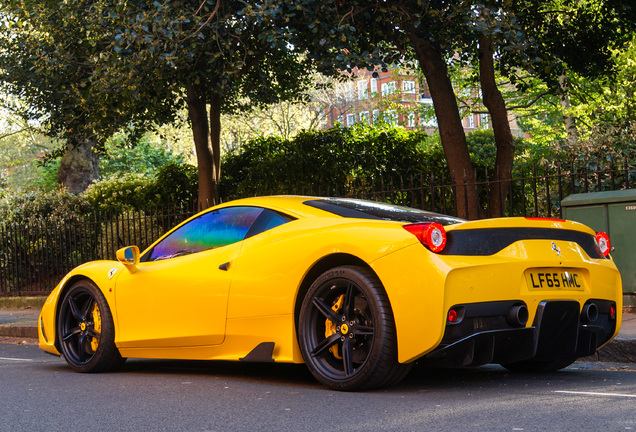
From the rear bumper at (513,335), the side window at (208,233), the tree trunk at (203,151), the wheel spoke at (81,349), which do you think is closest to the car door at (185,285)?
the side window at (208,233)

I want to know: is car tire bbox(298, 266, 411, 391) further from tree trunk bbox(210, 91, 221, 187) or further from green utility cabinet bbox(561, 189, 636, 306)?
tree trunk bbox(210, 91, 221, 187)

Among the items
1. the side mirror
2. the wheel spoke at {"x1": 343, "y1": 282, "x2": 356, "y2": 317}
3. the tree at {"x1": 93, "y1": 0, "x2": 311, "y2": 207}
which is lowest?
the wheel spoke at {"x1": 343, "y1": 282, "x2": 356, "y2": 317}

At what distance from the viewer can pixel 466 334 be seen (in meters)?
4.58

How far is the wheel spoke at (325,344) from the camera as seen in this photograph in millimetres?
5000

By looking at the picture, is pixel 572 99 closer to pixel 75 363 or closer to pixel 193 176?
pixel 193 176

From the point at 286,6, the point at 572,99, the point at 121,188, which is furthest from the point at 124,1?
the point at 572,99

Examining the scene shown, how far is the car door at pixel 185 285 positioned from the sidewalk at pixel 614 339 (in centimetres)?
312

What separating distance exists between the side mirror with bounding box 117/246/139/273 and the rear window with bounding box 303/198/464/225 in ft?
5.49

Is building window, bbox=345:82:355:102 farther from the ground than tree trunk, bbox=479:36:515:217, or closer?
farther from the ground

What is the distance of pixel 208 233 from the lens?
20.2ft

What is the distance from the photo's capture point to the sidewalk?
6.39 meters

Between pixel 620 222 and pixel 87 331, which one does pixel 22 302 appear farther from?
pixel 620 222

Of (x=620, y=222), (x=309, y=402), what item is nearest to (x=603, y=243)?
(x=309, y=402)

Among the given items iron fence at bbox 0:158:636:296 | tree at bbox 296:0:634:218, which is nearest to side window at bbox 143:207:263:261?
tree at bbox 296:0:634:218
